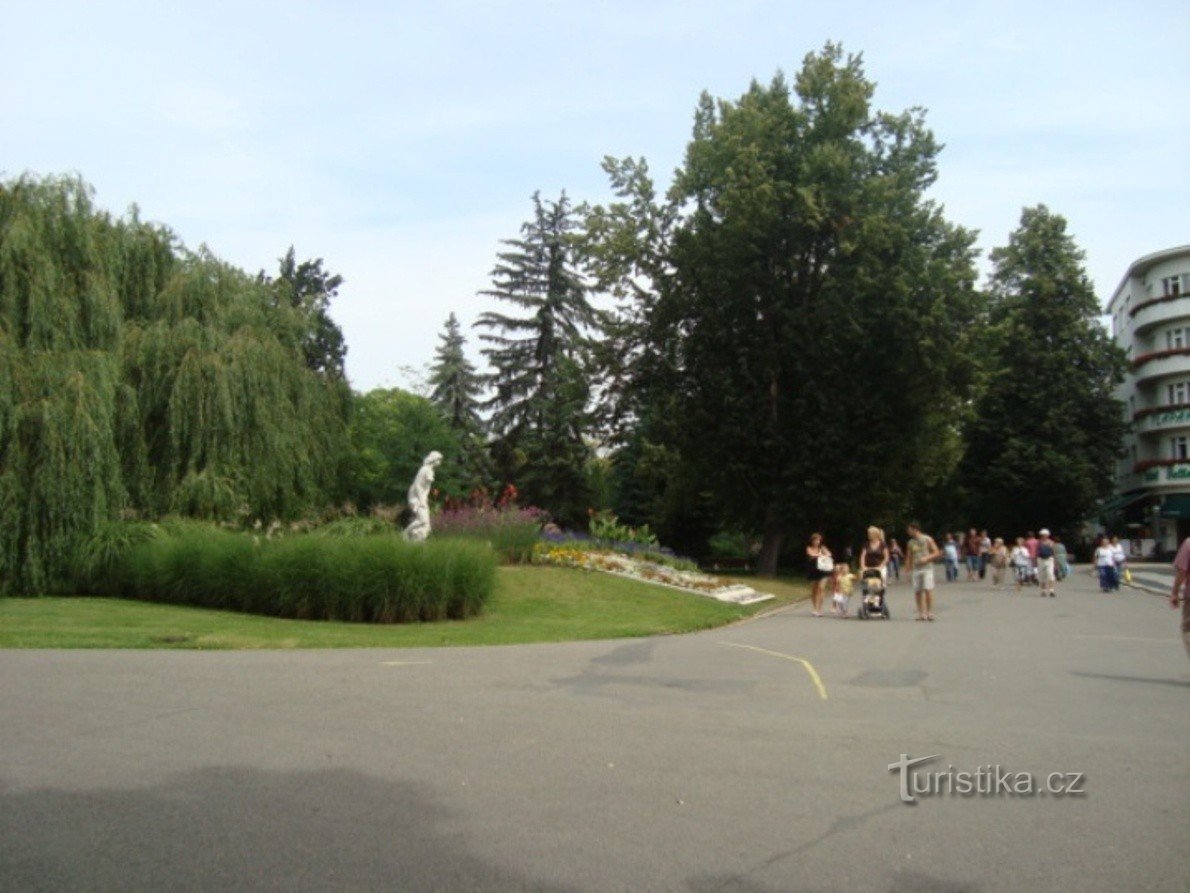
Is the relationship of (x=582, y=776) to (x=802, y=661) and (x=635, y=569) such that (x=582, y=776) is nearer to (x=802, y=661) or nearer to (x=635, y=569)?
(x=802, y=661)

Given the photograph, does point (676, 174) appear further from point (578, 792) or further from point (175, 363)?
point (578, 792)

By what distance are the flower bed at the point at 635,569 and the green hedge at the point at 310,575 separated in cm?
545

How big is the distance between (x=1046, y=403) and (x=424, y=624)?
5054 centimetres

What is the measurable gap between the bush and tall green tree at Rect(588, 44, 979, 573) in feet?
36.5

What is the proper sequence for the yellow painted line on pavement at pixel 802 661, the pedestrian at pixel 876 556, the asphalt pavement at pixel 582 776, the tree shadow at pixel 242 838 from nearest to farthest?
the tree shadow at pixel 242 838 < the asphalt pavement at pixel 582 776 < the yellow painted line on pavement at pixel 802 661 < the pedestrian at pixel 876 556

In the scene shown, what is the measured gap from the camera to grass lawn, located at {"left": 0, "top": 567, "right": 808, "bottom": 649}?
49.6 feet

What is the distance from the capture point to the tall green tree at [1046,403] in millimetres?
60312

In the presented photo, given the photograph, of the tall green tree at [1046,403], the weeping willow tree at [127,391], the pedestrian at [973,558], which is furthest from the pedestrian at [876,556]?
the tall green tree at [1046,403]

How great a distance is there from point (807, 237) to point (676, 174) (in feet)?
18.0

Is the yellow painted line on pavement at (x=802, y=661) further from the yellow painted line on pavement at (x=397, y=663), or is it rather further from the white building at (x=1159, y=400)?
the white building at (x=1159, y=400)

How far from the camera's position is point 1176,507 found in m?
63.8

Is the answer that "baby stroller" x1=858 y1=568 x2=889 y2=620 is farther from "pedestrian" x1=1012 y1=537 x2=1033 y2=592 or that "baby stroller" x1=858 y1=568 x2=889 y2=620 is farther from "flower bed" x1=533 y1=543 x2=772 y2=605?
"pedestrian" x1=1012 y1=537 x2=1033 y2=592

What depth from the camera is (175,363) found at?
982 inches

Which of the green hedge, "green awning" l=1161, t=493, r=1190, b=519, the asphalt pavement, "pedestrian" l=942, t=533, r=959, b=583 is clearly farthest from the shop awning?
the asphalt pavement
